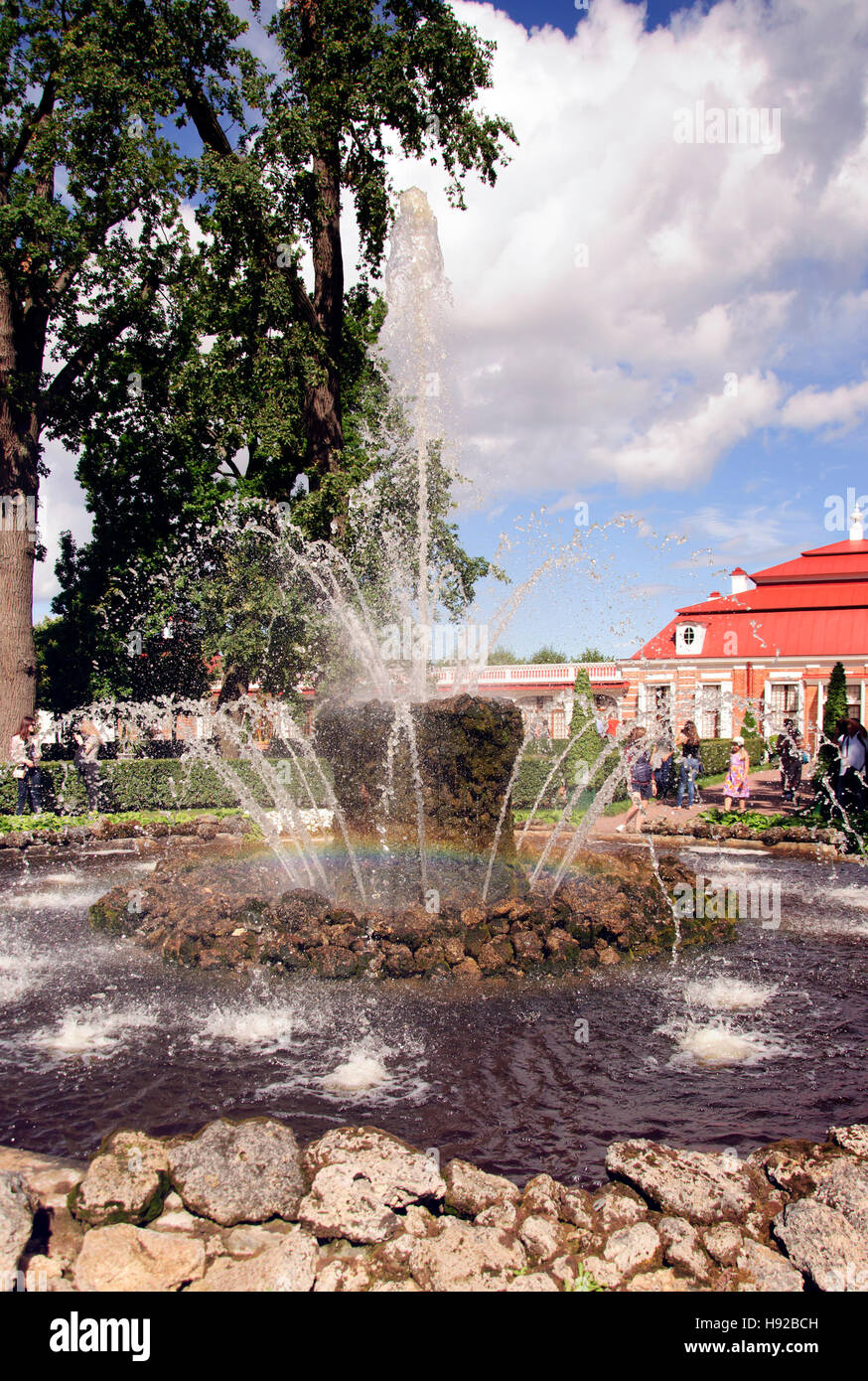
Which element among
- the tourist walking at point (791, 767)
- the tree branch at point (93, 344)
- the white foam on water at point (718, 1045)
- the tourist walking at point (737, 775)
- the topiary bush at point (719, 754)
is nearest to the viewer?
the white foam on water at point (718, 1045)

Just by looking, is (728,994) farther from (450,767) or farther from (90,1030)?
(90,1030)

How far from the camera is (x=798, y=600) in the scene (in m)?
39.5

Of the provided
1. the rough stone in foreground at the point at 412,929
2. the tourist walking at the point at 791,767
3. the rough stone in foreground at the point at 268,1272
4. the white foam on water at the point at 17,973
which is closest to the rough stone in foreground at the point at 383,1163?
the rough stone in foreground at the point at 268,1272

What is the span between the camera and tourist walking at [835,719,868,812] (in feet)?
41.8

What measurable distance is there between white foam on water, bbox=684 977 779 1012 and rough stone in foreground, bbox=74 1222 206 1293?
159 inches

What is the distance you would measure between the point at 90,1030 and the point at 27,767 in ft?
43.2

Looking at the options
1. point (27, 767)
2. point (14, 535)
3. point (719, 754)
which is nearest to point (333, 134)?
point (14, 535)

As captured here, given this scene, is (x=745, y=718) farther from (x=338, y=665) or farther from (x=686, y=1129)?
(x=686, y=1129)

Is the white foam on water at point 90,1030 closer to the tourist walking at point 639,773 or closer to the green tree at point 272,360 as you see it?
the tourist walking at point 639,773

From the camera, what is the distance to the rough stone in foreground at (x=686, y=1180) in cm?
318

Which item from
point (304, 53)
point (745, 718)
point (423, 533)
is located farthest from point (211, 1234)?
point (745, 718)

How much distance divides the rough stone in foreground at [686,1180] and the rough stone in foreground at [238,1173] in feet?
4.25

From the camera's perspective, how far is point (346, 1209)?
10.4ft
